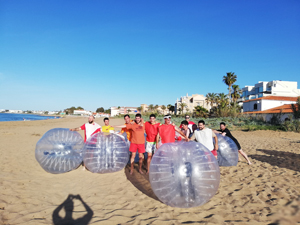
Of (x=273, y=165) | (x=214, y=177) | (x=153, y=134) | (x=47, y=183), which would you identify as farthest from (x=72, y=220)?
(x=273, y=165)

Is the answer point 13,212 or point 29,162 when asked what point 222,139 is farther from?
point 29,162

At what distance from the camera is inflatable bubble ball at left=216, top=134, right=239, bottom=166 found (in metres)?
6.43

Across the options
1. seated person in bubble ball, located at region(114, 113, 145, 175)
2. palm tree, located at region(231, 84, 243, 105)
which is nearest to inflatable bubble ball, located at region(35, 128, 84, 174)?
seated person in bubble ball, located at region(114, 113, 145, 175)

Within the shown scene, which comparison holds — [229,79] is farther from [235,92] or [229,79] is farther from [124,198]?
[124,198]

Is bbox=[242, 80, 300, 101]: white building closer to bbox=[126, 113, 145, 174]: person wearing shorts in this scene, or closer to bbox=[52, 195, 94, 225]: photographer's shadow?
bbox=[126, 113, 145, 174]: person wearing shorts

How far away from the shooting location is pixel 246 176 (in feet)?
19.0

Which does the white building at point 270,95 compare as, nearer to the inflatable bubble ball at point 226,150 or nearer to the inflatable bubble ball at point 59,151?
the inflatable bubble ball at point 226,150

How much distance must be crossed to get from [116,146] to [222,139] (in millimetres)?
3334

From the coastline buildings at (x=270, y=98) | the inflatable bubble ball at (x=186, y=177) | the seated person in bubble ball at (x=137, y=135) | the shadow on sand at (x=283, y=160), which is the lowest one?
the shadow on sand at (x=283, y=160)

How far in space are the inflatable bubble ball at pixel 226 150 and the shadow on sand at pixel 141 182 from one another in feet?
8.17

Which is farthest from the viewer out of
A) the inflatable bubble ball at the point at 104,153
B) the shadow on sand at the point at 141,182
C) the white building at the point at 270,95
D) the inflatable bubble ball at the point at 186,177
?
the white building at the point at 270,95

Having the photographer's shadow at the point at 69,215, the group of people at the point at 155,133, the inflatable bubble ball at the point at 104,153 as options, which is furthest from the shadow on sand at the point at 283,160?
the photographer's shadow at the point at 69,215

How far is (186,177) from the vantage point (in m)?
3.67

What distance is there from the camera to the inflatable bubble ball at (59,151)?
5.70m
